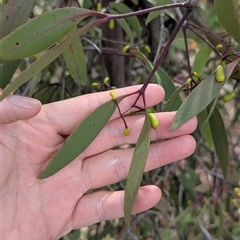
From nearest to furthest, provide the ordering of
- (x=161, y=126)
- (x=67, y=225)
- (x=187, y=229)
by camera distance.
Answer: (x=161, y=126), (x=67, y=225), (x=187, y=229)

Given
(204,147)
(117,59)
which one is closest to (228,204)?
(204,147)

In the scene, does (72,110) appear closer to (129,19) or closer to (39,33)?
(39,33)

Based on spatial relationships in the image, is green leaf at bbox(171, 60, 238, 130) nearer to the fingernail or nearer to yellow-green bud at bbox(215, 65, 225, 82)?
yellow-green bud at bbox(215, 65, 225, 82)

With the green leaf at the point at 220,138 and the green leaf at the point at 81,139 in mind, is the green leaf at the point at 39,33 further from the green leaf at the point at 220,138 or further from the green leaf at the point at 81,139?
the green leaf at the point at 220,138

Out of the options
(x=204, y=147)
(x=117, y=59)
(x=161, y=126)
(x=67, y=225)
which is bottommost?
(x=204, y=147)

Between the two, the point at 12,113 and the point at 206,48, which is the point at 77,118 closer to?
the point at 12,113

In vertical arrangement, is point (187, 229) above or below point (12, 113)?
below
